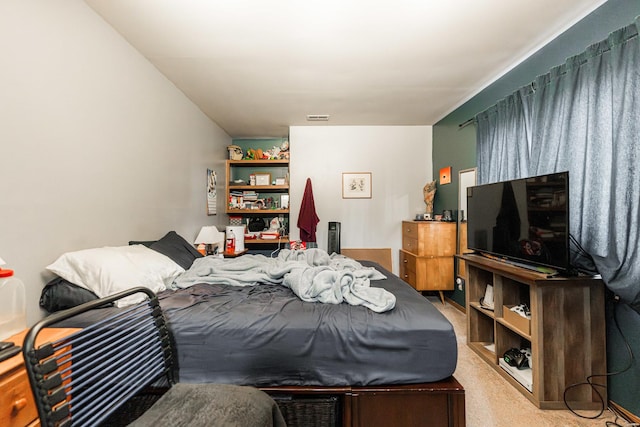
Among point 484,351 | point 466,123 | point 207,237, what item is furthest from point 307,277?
point 466,123

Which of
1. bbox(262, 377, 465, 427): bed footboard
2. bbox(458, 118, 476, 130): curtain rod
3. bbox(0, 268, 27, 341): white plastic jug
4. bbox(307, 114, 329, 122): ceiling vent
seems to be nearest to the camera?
bbox(0, 268, 27, 341): white plastic jug

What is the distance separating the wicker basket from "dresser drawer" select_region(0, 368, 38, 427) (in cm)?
93

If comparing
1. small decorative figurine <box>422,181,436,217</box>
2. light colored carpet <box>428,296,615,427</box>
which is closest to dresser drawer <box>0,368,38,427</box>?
light colored carpet <box>428,296,615,427</box>

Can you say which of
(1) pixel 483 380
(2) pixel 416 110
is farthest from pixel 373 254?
(1) pixel 483 380

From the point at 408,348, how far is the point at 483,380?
1246 mm

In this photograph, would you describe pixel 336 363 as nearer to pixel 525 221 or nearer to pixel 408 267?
pixel 525 221

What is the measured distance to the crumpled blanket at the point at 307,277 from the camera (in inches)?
65.7

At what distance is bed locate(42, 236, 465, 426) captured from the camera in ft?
4.49

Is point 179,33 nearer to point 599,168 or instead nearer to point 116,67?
point 116,67

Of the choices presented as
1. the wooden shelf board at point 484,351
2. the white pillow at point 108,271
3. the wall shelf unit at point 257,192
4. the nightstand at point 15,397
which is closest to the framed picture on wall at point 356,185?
the wall shelf unit at point 257,192

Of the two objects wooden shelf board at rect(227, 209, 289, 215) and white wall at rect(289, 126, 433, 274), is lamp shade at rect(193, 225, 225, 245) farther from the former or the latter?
white wall at rect(289, 126, 433, 274)

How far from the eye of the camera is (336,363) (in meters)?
1.41

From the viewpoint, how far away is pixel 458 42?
2.35 m

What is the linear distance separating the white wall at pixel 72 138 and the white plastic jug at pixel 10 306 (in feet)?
0.90
